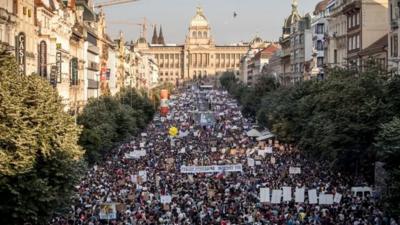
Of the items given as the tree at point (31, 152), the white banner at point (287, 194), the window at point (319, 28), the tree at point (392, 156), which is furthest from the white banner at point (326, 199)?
the window at point (319, 28)

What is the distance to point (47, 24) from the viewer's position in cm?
6994

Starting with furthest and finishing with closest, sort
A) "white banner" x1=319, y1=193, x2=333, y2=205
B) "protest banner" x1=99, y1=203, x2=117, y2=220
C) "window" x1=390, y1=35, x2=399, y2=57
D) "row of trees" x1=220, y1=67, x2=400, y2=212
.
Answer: "window" x1=390, y1=35, x2=399, y2=57, "row of trees" x1=220, y1=67, x2=400, y2=212, "white banner" x1=319, y1=193, x2=333, y2=205, "protest banner" x1=99, y1=203, x2=117, y2=220

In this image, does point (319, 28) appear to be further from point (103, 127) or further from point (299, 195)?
point (299, 195)

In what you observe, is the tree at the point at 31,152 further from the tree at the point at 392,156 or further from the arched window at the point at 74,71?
the arched window at the point at 74,71

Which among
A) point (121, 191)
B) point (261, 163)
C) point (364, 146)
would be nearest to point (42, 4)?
point (261, 163)

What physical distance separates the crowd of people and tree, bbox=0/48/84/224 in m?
3.73

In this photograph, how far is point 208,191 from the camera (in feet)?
146

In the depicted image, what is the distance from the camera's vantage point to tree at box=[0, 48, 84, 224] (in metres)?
30.1

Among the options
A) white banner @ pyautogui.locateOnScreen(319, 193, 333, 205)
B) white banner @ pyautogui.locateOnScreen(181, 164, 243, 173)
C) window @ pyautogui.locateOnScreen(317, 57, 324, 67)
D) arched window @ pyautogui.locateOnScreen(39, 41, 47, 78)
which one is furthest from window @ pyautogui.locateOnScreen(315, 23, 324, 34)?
white banner @ pyautogui.locateOnScreen(319, 193, 333, 205)

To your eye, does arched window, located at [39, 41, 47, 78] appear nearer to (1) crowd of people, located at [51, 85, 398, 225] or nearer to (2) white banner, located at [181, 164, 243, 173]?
(1) crowd of people, located at [51, 85, 398, 225]

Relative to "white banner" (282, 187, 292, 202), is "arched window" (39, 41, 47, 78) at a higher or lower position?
higher

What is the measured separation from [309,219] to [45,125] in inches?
444

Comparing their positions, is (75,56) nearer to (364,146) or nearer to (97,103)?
(97,103)

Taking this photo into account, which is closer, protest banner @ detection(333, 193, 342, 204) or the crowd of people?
the crowd of people
